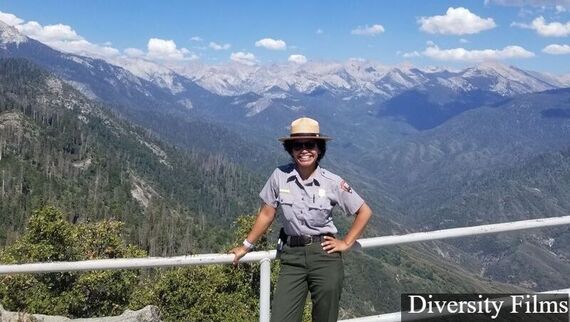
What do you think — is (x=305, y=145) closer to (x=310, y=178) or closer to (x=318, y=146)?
(x=318, y=146)

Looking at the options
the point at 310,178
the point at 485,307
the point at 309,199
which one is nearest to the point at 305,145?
the point at 310,178

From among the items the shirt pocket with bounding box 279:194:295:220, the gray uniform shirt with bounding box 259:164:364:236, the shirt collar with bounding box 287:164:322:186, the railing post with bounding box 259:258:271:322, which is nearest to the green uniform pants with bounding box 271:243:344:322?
the railing post with bounding box 259:258:271:322

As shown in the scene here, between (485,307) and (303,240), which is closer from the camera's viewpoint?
(303,240)

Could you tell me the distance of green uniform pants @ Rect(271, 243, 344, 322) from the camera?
6355 mm

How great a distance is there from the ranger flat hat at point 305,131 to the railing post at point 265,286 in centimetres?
155

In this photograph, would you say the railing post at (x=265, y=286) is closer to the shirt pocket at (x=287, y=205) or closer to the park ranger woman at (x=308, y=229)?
the park ranger woman at (x=308, y=229)

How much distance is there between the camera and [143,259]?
612 centimetres

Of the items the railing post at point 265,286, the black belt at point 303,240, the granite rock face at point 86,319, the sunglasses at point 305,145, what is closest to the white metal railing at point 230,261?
the railing post at point 265,286

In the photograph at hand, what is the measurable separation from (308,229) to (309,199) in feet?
1.20

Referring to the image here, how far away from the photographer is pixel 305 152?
21.2 feet

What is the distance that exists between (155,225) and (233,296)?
125952 millimetres

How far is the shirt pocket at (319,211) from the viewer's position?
6.36 meters

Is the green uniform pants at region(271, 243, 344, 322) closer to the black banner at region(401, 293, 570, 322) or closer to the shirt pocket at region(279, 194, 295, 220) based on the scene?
the shirt pocket at region(279, 194, 295, 220)

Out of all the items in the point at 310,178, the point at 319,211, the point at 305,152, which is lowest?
the point at 319,211
